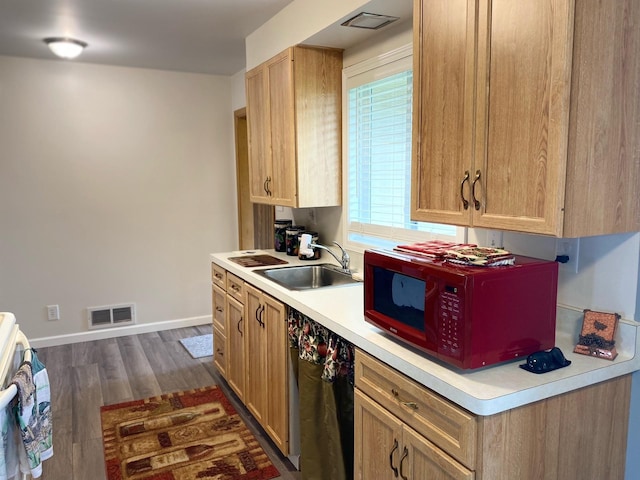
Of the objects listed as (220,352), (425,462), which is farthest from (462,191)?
(220,352)

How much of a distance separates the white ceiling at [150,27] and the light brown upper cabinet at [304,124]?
18 cm

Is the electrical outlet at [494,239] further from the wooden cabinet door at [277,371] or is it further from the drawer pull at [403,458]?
the wooden cabinet door at [277,371]

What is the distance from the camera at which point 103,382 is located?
365 centimetres

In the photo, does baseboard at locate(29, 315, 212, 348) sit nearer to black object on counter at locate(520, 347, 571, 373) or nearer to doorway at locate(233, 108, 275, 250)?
doorway at locate(233, 108, 275, 250)

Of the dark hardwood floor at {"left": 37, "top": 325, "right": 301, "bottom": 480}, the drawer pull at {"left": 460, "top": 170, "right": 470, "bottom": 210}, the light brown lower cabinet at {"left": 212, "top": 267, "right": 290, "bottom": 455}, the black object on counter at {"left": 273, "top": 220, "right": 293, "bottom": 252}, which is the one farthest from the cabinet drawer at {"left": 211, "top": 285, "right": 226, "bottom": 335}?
the drawer pull at {"left": 460, "top": 170, "right": 470, "bottom": 210}

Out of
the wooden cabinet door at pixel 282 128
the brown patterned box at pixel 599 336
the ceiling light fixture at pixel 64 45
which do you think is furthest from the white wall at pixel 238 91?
the brown patterned box at pixel 599 336

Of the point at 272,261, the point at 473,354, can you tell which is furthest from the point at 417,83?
the point at 272,261

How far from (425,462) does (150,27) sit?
3.09 metres

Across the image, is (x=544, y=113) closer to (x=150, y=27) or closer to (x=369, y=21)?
(x=369, y=21)

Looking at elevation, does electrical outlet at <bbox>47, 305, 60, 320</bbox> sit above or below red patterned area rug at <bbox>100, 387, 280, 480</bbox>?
above

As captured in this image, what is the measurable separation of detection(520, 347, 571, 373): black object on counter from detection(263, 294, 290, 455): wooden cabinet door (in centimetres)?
120

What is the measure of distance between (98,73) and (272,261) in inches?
99.6

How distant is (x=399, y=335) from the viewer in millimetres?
1646

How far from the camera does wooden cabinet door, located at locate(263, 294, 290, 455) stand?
2.42 metres
